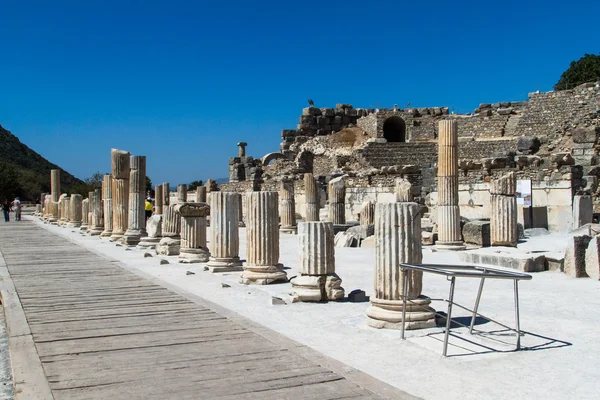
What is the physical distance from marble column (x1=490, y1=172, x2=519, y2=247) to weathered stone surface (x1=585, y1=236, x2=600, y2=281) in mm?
4391

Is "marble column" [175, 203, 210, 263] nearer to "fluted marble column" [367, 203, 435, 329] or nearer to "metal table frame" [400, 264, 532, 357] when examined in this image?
"fluted marble column" [367, 203, 435, 329]

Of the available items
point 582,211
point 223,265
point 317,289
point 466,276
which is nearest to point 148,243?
point 223,265

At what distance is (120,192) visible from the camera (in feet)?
68.5

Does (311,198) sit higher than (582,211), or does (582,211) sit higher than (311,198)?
(311,198)

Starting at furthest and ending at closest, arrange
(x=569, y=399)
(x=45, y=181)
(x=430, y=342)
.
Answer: (x=45, y=181) → (x=430, y=342) → (x=569, y=399)

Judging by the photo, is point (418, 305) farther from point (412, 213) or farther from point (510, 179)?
point (510, 179)

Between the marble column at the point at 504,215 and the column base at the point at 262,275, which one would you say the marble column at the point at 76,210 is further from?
the column base at the point at 262,275

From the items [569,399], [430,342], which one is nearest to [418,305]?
[430,342]

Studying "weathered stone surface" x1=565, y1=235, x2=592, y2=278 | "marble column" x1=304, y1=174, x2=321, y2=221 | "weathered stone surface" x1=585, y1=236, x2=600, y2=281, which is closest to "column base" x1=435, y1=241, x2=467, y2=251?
"weathered stone surface" x1=565, y1=235, x2=592, y2=278

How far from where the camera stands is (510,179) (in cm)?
1496

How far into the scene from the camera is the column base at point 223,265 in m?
11.8

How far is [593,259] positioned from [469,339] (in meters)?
4.83

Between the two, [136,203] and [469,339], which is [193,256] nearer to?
[136,203]

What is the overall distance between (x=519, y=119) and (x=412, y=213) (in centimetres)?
3308
